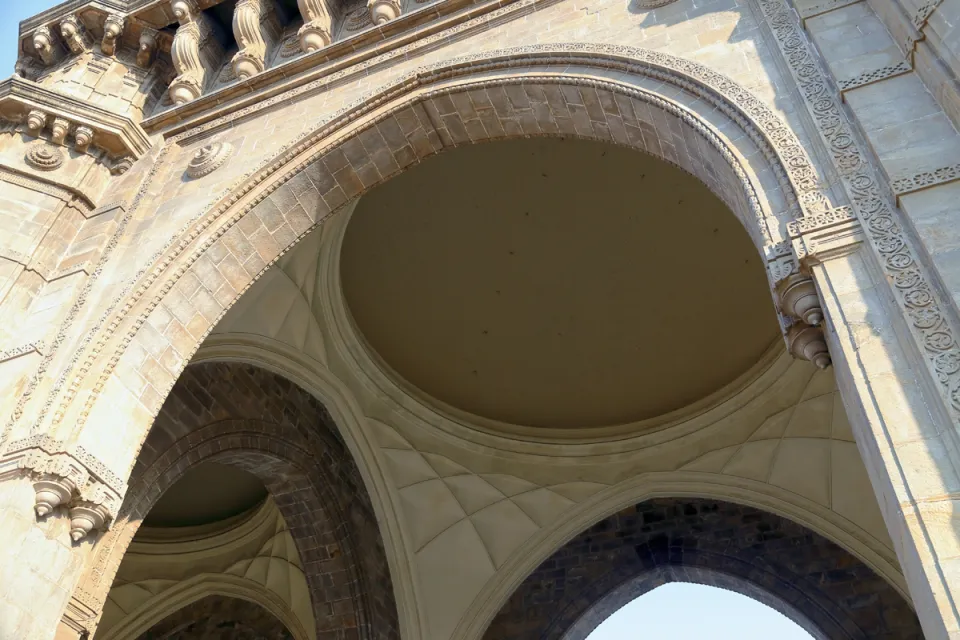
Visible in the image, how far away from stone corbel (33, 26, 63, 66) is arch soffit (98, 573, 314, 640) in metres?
6.36

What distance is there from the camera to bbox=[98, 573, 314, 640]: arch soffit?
10336 millimetres

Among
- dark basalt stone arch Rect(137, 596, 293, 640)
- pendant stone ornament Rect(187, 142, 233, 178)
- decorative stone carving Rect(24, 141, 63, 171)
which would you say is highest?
decorative stone carving Rect(24, 141, 63, 171)

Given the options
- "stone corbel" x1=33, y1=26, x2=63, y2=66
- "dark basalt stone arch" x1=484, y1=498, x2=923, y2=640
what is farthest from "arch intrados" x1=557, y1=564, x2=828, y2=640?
"stone corbel" x1=33, y1=26, x2=63, y2=66

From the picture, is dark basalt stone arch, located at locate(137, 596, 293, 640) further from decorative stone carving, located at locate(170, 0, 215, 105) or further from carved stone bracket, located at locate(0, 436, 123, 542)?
carved stone bracket, located at locate(0, 436, 123, 542)

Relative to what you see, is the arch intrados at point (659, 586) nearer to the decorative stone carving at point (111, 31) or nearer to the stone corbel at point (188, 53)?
the stone corbel at point (188, 53)

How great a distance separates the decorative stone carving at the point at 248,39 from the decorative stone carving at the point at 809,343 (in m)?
4.61

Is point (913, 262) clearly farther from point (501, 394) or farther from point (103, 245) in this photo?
point (501, 394)

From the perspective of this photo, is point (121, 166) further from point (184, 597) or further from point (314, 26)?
point (184, 597)

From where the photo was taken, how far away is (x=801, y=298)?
3.32 m

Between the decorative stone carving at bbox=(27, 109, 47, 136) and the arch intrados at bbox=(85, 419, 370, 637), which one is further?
the arch intrados at bbox=(85, 419, 370, 637)

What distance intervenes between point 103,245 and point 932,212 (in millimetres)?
4793

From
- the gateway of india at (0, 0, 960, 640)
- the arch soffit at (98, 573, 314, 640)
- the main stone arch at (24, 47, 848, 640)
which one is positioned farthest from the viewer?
the arch soffit at (98, 573, 314, 640)

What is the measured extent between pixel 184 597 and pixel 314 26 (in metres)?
7.43

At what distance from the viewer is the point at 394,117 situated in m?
5.49
